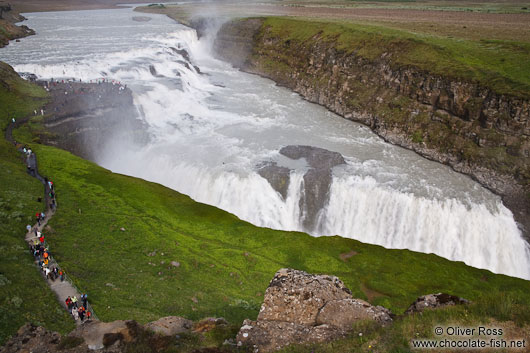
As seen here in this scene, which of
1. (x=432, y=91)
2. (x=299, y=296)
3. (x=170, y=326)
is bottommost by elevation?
(x=170, y=326)

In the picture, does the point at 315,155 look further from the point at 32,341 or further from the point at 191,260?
the point at 32,341

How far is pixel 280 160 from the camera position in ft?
141

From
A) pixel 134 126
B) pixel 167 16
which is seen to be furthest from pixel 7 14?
pixel 134 126

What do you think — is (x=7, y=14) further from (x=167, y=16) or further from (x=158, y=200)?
(x=158, y=200)

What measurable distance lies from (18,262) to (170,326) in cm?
1327

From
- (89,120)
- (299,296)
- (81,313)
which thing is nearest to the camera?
(299,296)

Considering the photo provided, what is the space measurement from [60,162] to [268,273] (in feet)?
82.8

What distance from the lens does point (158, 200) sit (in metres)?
35.4

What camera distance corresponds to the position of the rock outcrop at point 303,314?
12.1 m

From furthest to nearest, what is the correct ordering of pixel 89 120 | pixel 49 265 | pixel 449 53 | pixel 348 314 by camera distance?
pixel 449 53 < pixel 89 120 < pixel 49 265 < pixel 348 314

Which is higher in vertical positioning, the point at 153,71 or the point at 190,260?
the point at 153,71

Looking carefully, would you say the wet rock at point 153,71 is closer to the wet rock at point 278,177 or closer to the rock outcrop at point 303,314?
the wet rock at point 278,177

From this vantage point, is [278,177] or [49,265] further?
[278,177]

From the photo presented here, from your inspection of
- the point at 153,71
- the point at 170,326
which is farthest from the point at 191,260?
the point at 153,71
